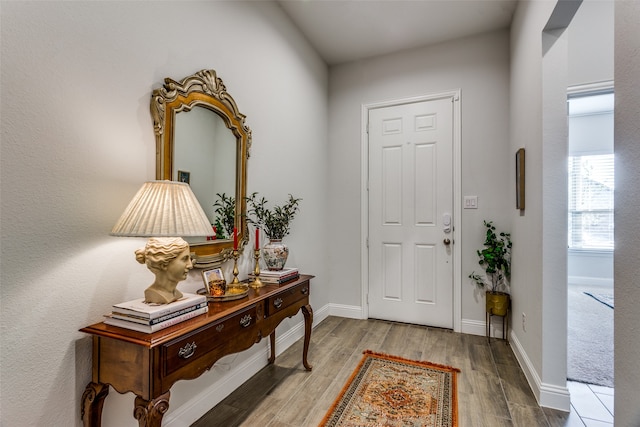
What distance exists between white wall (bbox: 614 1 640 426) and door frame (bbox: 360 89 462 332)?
211 centimetres

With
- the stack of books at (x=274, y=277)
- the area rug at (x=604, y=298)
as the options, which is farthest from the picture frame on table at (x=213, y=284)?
the area rug at (x=604, y=298)

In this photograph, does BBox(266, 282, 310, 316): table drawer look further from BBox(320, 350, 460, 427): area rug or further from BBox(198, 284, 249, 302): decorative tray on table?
BBox(320, 350, 460, 427): area rug

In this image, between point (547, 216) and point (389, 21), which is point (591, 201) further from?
point (389, 21)

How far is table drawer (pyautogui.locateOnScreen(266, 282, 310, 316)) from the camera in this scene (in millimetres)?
1851

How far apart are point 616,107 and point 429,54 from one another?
258cm

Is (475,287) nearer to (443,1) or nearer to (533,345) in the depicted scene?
(533,345)

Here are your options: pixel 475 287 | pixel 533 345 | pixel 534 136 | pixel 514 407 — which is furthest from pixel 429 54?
pixel 514 407

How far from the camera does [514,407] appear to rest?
1.85m

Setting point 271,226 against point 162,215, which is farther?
point 271,226

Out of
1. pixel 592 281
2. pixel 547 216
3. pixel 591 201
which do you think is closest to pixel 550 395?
pixel 547 216

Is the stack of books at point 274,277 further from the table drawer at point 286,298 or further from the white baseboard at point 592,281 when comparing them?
the white baseboard at point 592,281

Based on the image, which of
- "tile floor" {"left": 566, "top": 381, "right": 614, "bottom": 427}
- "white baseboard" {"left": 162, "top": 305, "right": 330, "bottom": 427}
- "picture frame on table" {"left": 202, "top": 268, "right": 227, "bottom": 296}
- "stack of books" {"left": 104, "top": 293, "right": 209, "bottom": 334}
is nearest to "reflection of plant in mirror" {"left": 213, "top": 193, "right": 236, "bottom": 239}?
"picture frame on table" {"left": 202, "top": 268, "right": 227, "bottom": 296}

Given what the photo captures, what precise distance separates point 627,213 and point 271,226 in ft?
6.13

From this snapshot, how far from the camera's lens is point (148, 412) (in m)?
1.09
